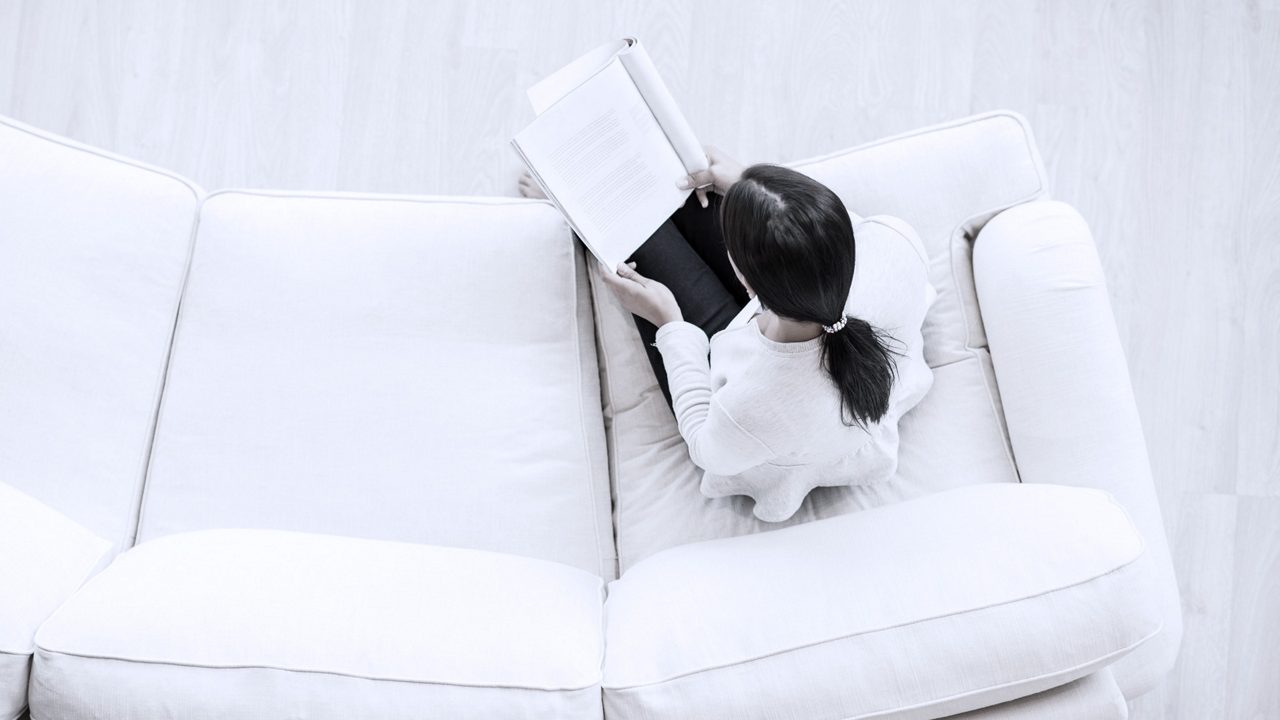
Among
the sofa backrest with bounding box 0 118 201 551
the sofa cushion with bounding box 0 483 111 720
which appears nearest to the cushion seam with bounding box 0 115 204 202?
the sofa backrest with bounding box 0 118 201 551

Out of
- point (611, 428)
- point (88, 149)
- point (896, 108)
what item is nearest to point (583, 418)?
point (611, 428)

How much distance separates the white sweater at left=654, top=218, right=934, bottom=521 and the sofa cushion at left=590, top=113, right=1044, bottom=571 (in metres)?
0.06

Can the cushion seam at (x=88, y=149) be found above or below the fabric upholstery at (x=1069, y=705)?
above

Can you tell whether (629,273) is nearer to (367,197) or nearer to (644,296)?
(644,296)

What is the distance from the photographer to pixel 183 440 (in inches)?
54.9

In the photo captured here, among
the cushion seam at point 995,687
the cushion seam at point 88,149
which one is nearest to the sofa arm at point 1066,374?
the cushion seam at point 995,687

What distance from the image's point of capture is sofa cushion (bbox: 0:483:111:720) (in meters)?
1.08

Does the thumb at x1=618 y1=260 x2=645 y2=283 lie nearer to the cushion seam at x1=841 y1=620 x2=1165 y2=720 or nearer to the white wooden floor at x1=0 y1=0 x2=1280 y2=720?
the white wooden floor at x1=0 y1=0 x2=1280 y2=720

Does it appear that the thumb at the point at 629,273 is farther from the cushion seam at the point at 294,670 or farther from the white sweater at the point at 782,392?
the cushion seam at the point at 294,670

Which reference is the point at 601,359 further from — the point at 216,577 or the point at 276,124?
the point at 276,124

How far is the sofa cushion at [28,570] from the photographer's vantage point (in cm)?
108

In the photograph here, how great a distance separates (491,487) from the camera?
1.39 m

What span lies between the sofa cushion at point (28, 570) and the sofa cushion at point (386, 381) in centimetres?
15

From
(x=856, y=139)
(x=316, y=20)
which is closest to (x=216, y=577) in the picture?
(x=316, y=20)
